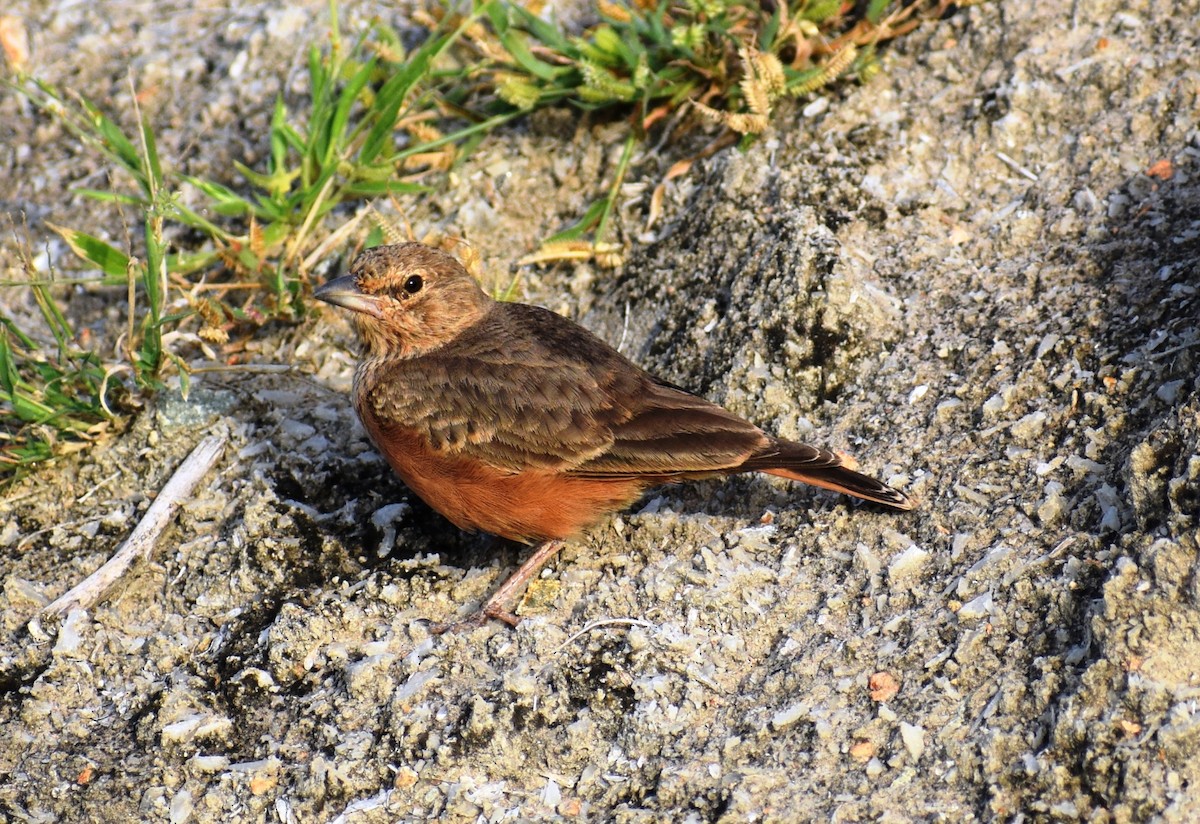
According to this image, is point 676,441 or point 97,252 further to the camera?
point 97,252

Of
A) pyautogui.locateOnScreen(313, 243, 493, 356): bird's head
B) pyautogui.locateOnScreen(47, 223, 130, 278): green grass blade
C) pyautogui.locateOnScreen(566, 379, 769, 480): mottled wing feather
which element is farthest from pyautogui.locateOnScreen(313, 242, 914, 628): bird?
pyautogui.locateOnScreen(47, 223, 130, 278): green grass blade

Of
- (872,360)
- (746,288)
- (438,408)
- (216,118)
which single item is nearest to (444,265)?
(438,408)

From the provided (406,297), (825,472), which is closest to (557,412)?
(406,297)

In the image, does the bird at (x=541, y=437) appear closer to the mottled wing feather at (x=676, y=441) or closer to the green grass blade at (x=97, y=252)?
the mottled wing feather at (x=676, y=441)

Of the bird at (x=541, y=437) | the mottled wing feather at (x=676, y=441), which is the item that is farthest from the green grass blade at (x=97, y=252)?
the mottled wing feather at (x=676, y=441)

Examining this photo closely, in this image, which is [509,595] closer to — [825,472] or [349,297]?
[825,472]

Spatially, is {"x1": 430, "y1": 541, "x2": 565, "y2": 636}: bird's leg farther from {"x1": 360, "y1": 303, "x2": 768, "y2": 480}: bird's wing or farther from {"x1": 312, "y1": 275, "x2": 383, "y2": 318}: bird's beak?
{"x1": 312, "y1": 275, "x2": 383, "y2": 318}: bird's beak

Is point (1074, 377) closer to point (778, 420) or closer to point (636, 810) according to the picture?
point (778, 420)
